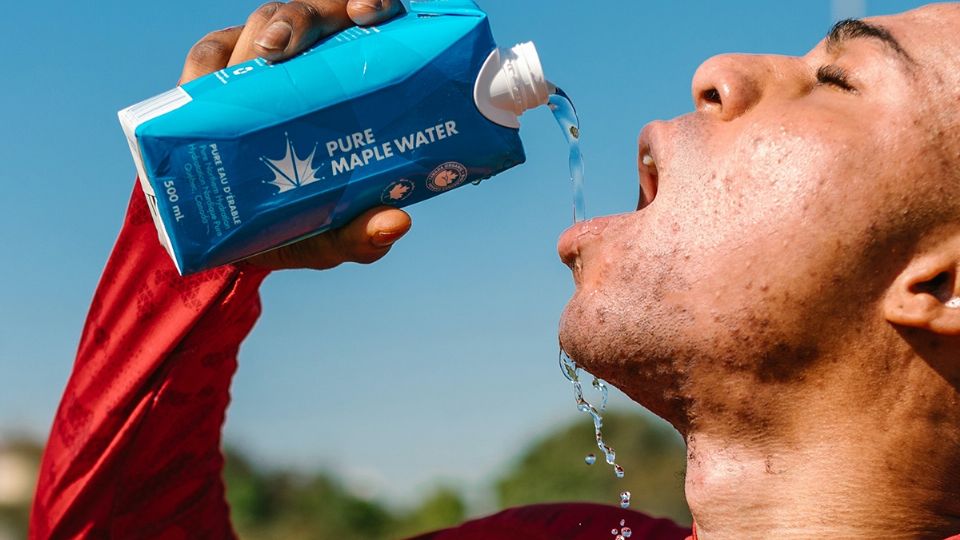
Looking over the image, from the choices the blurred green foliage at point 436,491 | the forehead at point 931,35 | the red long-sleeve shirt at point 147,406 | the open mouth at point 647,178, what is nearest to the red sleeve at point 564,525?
the red long-sleeve shirt at point 147,406

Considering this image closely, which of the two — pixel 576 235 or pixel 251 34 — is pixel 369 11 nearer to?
pixel 251 34

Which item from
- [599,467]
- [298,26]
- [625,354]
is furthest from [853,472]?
[599,467]

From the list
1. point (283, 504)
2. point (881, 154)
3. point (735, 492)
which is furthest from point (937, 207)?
point (283, 504)

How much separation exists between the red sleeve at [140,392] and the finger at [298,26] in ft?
1.66

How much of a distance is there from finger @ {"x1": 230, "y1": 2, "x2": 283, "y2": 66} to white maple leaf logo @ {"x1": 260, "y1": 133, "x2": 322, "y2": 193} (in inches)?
7.6

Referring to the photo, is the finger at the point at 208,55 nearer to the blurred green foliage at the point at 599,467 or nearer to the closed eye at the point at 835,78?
the closed eye at the point at 835,78

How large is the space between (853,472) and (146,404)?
1.32 m

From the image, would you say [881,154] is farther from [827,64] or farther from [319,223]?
[319,223]

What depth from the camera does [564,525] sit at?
8.11 ft

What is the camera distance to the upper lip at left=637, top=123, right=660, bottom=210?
2.09 m

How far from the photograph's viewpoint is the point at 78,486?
7.67 ft

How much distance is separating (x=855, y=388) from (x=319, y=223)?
0.88 m

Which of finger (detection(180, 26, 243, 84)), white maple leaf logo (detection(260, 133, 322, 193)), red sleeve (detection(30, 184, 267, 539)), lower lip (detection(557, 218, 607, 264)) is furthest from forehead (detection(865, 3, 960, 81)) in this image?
red sleeve (detection(30, 184, 267, 539))

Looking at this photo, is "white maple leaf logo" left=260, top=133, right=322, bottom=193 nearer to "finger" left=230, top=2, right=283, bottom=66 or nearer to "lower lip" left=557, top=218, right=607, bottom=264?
"finger" left=230, top=2, right=283, bottom=66
